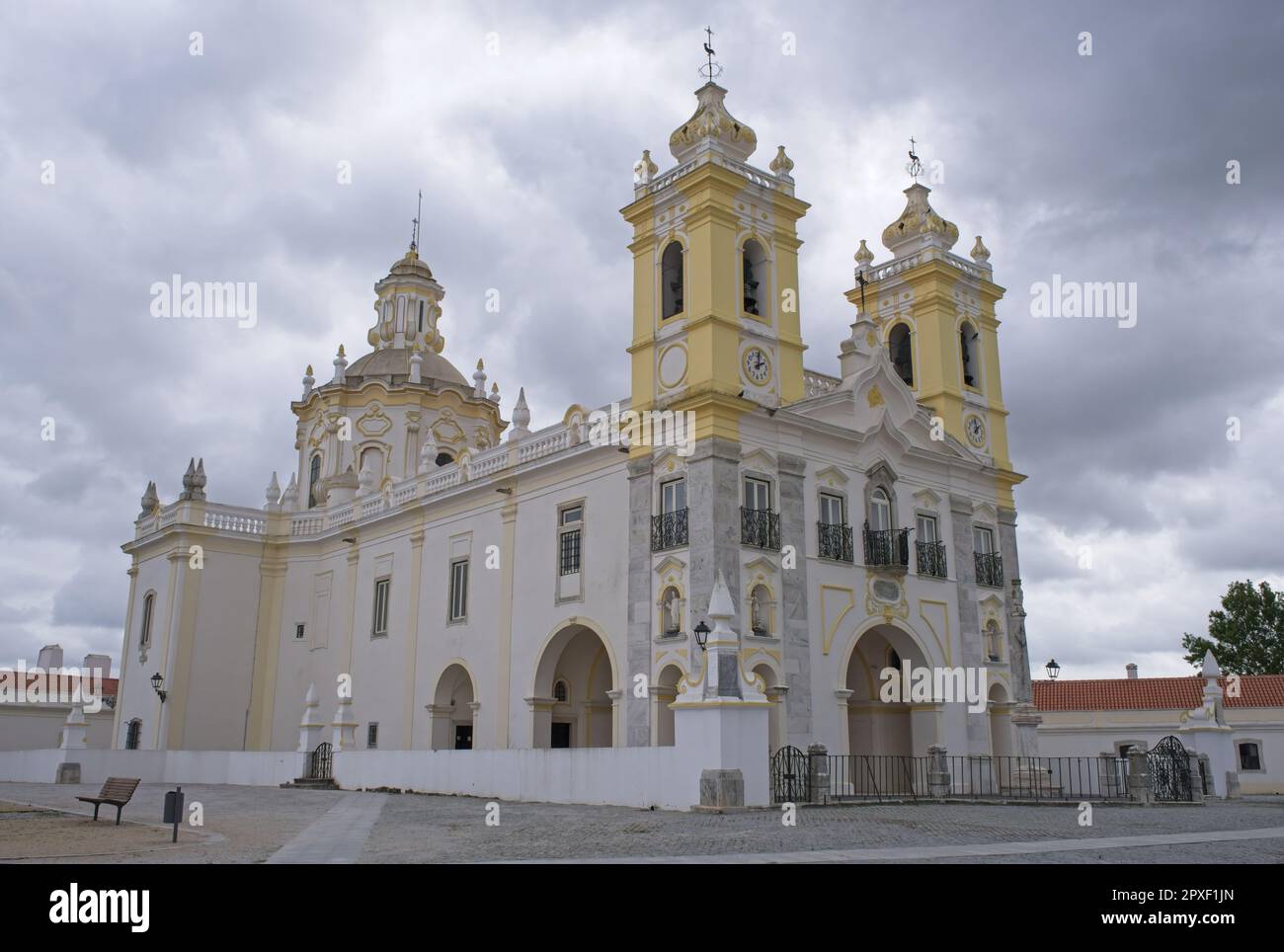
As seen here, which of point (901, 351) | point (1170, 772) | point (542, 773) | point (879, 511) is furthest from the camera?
point (901, 351)

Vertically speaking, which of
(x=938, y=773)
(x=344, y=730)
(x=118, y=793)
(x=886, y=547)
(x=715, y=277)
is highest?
(x=715, y=277)

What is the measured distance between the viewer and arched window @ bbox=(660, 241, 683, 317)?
2436cm

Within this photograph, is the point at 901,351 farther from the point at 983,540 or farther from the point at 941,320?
the point at 983,540

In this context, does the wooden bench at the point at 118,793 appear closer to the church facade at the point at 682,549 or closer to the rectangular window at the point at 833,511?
the church facade at the point at 682,549

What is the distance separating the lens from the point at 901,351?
30.0 m

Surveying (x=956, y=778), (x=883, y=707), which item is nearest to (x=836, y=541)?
(x=883, y=707)

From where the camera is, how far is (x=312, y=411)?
4034 centimetres

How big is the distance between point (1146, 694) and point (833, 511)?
67.0 feet

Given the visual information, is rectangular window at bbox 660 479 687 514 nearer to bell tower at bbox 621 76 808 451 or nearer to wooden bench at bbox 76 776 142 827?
bell tower at bbox 621 76 808 451

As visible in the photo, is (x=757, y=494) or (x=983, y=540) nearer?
(x=757, y=494)

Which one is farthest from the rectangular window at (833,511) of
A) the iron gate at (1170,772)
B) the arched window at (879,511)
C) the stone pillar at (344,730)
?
the stone pillar at (344,730)

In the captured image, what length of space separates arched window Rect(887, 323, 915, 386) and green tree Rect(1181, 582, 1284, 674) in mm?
23914
